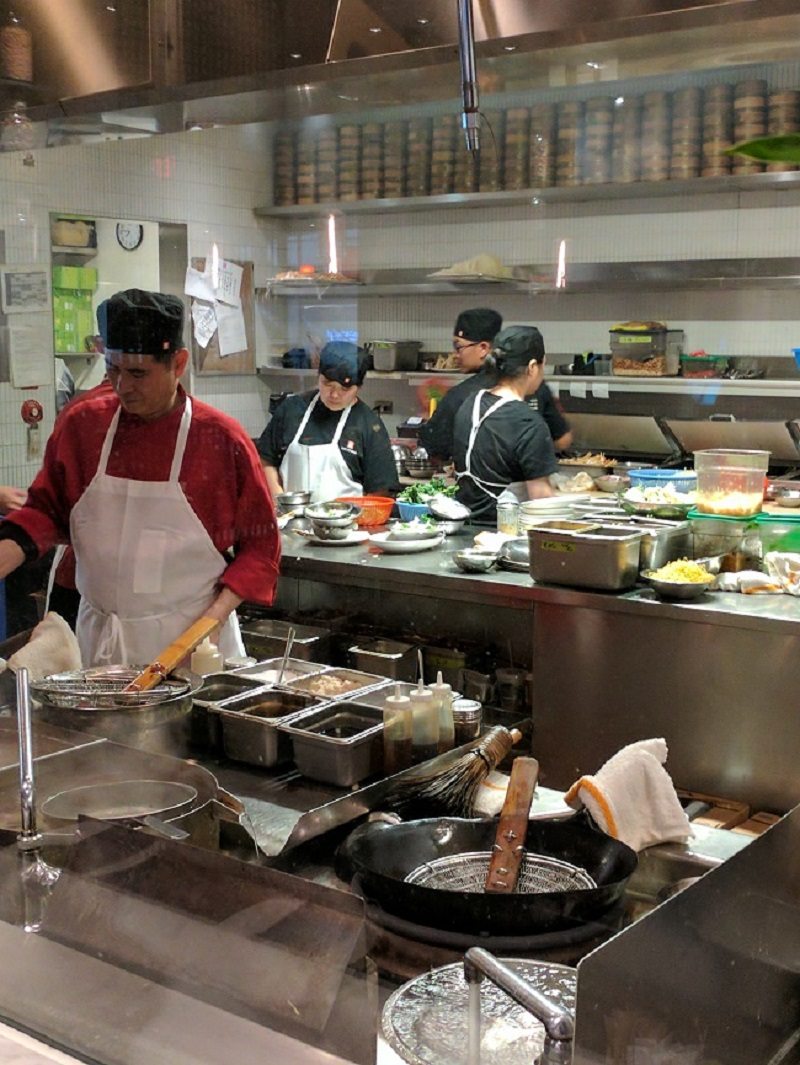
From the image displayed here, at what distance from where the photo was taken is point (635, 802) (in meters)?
1.50

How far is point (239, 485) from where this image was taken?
2553mm

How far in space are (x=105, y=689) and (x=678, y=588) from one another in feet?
5.63

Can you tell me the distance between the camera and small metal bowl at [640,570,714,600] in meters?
3.09

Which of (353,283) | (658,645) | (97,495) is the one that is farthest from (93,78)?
(658,645)

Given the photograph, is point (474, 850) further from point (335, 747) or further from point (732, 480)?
point (732, 480)

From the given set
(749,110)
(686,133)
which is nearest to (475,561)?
(686,133)

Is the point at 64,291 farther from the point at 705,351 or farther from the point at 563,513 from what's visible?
the point at 705,351

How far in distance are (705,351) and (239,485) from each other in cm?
246

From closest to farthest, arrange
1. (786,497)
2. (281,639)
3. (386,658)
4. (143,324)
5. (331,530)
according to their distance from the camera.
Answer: (143,324) → (281,639) → (386,658) → (786,497) → (331,530)

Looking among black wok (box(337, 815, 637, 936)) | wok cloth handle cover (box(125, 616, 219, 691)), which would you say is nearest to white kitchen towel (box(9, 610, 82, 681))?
wok cloth handle cover (box(125, 616, 219, 691))

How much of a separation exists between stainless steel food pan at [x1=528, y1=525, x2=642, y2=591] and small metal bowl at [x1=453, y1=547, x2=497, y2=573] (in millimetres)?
178

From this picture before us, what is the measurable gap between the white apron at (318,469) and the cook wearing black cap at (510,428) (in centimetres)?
37

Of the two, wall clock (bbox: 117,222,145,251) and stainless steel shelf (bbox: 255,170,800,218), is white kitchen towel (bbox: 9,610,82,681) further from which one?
stainless steel shelf (bbox: 255,170,800,218)

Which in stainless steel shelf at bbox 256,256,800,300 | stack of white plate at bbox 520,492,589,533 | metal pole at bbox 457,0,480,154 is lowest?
stack of white plate at bbox 520,492,589,533
